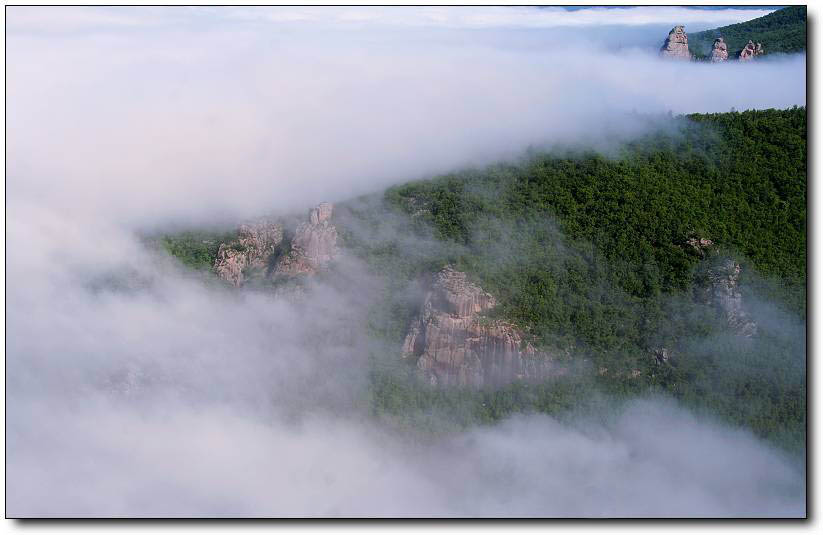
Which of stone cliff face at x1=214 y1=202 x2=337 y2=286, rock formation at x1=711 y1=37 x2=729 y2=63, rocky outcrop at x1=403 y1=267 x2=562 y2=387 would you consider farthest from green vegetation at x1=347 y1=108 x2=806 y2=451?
rock formation at x1=711 y1=37 x2=729 y2=63

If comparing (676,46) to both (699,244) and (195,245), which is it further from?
(195,245)

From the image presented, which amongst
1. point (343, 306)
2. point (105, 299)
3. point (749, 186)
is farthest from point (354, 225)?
point (749, 186)

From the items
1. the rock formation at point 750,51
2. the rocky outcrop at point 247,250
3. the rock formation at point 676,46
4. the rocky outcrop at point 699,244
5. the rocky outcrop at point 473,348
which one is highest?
the rock formation at point 676,46

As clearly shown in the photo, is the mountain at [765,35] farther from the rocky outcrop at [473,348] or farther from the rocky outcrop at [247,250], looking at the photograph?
the rocky outcrop at [247,250]

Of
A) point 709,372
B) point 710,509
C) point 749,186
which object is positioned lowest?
point 710,509

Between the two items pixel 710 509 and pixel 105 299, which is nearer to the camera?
pixel 710 509

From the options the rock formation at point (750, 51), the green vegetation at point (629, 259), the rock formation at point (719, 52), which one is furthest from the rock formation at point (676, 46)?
the green vegetation at point (629, 259)

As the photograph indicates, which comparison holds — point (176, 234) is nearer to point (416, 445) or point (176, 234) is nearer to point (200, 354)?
point (200, 354)

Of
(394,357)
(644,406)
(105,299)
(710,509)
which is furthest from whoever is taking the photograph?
(105,299)
